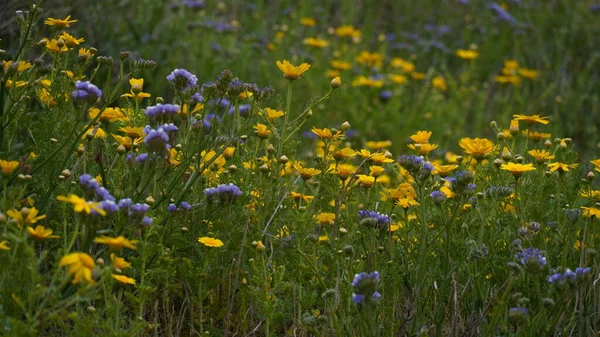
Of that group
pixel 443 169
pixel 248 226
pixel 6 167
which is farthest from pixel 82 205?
pixel 443 169

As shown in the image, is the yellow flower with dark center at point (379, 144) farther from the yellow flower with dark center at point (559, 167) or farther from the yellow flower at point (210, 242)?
the yellow flower at point (210, 242)

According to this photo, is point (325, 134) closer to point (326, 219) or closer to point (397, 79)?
point (326, 219)

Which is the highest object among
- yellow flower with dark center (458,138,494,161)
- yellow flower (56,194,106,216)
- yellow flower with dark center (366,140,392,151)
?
yellow flower (56,194,106,216)

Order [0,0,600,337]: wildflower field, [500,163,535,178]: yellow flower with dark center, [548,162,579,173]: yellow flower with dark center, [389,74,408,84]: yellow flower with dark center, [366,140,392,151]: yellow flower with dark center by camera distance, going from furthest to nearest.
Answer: [389,74,408,84]: yellow flower with dark center, [366,140,392,151]: yellow flower with dark center, [548,162,579,173]: yellow flower with dark center, [500,163,535,178]: yellow flower with dark center, [0,0,600,337]: wildflower field

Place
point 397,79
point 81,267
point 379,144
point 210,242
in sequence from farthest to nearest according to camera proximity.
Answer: point 397,79, point 379,144, point 210,242, point 81,267

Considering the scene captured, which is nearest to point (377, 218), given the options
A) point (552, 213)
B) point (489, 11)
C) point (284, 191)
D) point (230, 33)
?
point (284, 191)

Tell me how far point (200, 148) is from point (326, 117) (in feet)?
9.33

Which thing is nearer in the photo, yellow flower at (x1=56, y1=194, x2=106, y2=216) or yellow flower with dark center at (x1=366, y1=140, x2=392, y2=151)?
yellow flower at (x1=56, y1=194, x2=106, y2=216)

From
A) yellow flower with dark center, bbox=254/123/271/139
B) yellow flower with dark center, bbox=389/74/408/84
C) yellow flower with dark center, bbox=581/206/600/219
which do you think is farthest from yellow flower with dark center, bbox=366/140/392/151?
yellow flower with dark center, bbox=389/74/408/84

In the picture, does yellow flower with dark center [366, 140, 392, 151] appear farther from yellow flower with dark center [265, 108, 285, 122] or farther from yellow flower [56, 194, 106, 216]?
yellow flower [56, 194, 106, 216]

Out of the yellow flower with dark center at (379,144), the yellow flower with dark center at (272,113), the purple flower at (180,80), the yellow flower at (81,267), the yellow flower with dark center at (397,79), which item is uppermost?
the purple flower at (180,80)

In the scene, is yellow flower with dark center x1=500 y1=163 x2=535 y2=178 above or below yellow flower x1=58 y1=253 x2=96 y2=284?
below

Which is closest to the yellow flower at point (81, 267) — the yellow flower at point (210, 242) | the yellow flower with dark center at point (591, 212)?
the yellow flower at point (210, 242)

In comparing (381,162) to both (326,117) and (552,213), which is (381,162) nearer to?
(552,213)
